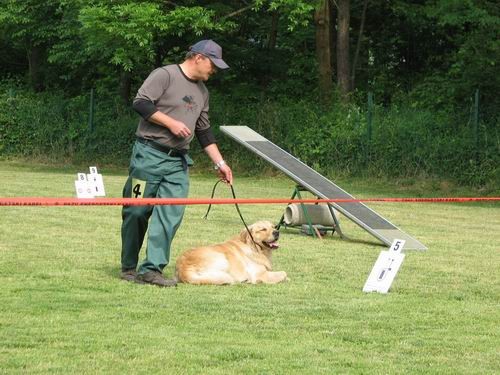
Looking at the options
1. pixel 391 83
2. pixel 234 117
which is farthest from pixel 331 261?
pixel 391 83

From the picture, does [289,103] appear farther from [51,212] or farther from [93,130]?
[51,212]

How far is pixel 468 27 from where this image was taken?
103ft

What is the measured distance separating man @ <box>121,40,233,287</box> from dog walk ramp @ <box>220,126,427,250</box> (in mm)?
4190

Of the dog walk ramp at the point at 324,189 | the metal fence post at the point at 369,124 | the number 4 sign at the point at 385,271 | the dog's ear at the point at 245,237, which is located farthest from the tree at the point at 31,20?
the number 4 sign at the point at 385,271

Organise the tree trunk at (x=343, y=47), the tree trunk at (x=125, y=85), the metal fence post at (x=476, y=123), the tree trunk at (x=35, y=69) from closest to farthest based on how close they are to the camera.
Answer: the metal fence post at (x=476, y=123) → the tree trunk at (x=343, y=47) → the tree trunk at (x=125, y=85) → the tree trunk at (x=35, y=69)

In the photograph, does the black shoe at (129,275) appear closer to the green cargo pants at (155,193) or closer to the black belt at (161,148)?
the green cargo pants at (155,193)

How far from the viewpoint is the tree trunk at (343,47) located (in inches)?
1141

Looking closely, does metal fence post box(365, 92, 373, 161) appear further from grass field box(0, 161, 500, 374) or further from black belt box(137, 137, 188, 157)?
black belt box(137, 137, 188, 157)

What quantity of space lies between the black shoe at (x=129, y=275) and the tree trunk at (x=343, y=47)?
66.5 ft

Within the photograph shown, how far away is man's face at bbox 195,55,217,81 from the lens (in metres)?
8.61

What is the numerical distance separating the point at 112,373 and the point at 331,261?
5.51 m

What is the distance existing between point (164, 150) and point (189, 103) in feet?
1.33

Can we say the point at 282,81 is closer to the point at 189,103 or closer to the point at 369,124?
the point at 369,124

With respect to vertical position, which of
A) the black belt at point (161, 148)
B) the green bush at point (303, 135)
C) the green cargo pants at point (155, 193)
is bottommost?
the green bush at point (303, 135)
